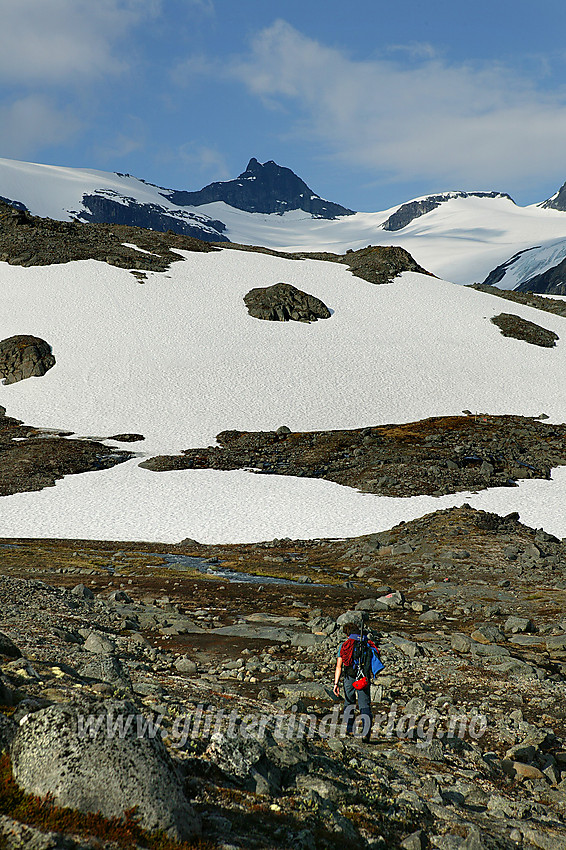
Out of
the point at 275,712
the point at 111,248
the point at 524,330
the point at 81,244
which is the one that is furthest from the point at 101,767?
the point at 81,244

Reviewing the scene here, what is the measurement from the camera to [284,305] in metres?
72.9

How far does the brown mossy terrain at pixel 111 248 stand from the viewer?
77.9m

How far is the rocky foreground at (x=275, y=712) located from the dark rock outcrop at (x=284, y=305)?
53.6m

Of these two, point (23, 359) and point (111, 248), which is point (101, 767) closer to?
point (23, 359)

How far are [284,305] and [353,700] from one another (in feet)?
218

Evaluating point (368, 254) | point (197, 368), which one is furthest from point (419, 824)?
point (368, 254)

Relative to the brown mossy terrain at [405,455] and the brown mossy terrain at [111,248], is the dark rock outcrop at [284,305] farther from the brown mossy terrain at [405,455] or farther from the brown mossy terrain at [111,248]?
→ the brown mossy terrain at [405,455]

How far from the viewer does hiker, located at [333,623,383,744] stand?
927 centimetres

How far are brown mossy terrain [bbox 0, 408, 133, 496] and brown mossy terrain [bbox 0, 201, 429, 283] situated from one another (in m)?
34.9

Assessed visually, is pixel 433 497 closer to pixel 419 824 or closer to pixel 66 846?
pixel 419 824

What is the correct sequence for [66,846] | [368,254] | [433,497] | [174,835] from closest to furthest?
[66,846] → [174,835] → [433,497] → [368,254]

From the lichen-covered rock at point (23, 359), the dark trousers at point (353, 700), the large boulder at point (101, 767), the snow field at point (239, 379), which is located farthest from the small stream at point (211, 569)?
the lichen-covered rock at point (23, 359)

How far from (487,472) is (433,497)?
6587mm

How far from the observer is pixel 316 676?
11812 millimetres
